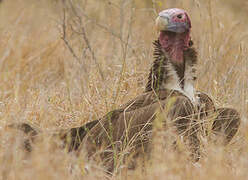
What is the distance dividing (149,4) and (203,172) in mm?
4153

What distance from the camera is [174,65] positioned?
3377 millimetres

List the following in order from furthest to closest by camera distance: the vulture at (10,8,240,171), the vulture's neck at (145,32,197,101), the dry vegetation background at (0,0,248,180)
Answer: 1. the vulture's neck at (145,32,197,101)
2. the vulture at (10,8,240,171)
3. the dry vegetation background at (0,0,248,180)

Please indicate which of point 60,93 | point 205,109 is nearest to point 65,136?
point 205,109

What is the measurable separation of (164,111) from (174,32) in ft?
2.03

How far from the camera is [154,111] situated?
3.18m

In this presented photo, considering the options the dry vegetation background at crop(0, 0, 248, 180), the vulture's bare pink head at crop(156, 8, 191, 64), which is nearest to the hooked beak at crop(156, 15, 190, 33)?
the vulture's bare pink head at crop(156, 8, 191, 64)

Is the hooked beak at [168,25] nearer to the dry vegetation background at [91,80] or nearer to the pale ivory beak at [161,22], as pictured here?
the pale ivory beak at [161,22]

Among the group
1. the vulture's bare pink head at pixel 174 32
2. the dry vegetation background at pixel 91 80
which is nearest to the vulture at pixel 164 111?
the vulture's bare pink head at pixel 174 32

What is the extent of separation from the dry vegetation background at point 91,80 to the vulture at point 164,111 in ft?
0.42

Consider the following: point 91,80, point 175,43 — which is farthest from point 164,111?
point 91,80

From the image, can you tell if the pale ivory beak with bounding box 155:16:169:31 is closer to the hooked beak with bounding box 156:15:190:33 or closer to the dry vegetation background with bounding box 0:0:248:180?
the hooked beak with bounding box 156:15:190:33

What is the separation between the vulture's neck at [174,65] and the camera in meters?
3.35

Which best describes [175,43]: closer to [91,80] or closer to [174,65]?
[174,65]

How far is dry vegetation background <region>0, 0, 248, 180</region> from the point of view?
8.59 ft
